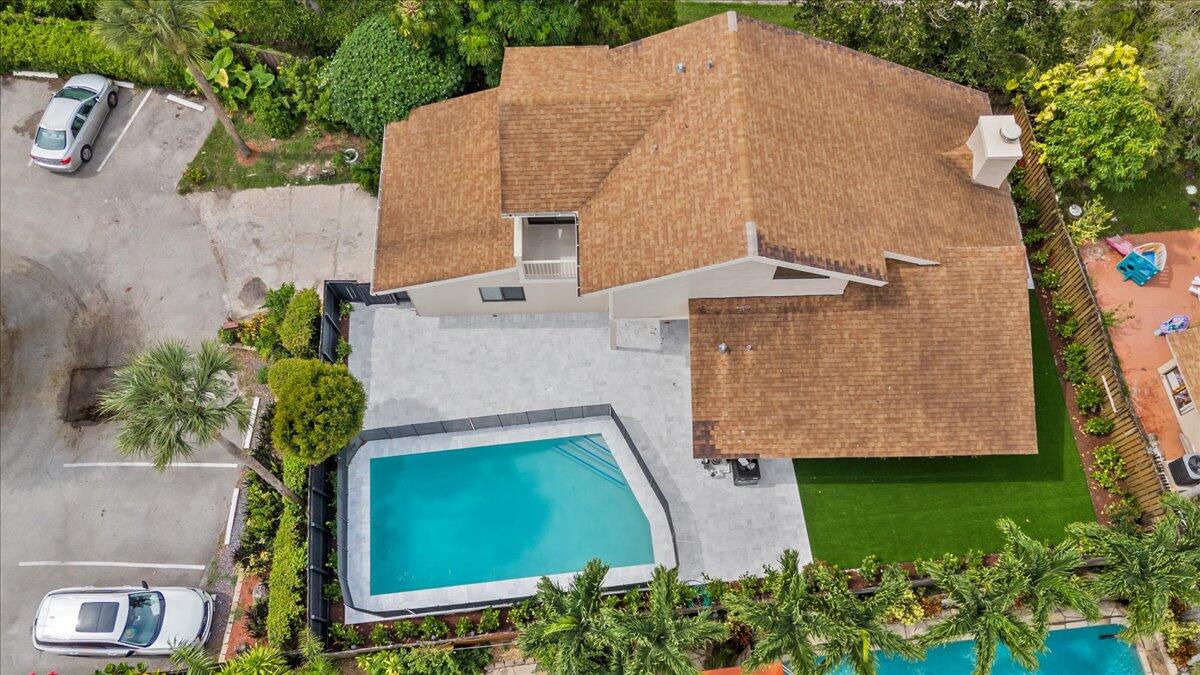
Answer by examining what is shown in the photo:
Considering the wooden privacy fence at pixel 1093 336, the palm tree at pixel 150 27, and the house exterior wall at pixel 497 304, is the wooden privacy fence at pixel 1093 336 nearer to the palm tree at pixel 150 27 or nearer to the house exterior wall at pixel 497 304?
the house exterior wall at pixel 497 304

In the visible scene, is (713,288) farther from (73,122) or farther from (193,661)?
(73,122)

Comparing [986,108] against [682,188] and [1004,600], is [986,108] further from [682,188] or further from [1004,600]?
[1004,600]

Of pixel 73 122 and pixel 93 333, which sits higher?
pixel 73 122

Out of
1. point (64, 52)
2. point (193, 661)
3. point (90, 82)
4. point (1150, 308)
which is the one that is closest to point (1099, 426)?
point (1150, 308)

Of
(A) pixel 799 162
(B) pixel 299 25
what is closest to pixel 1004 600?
(A) pixel 799 162

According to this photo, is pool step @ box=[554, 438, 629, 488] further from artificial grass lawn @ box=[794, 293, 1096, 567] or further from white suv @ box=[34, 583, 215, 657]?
white suv @ box=[34, 583, 215, 657]

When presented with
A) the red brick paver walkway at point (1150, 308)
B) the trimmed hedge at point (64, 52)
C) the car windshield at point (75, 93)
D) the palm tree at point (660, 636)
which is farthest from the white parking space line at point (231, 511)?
the red brick paver walkway at point (1150, 308)

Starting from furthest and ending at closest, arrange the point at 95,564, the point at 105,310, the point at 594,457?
the point at 105,310 → the point at 594,457 → the point at 95,564
